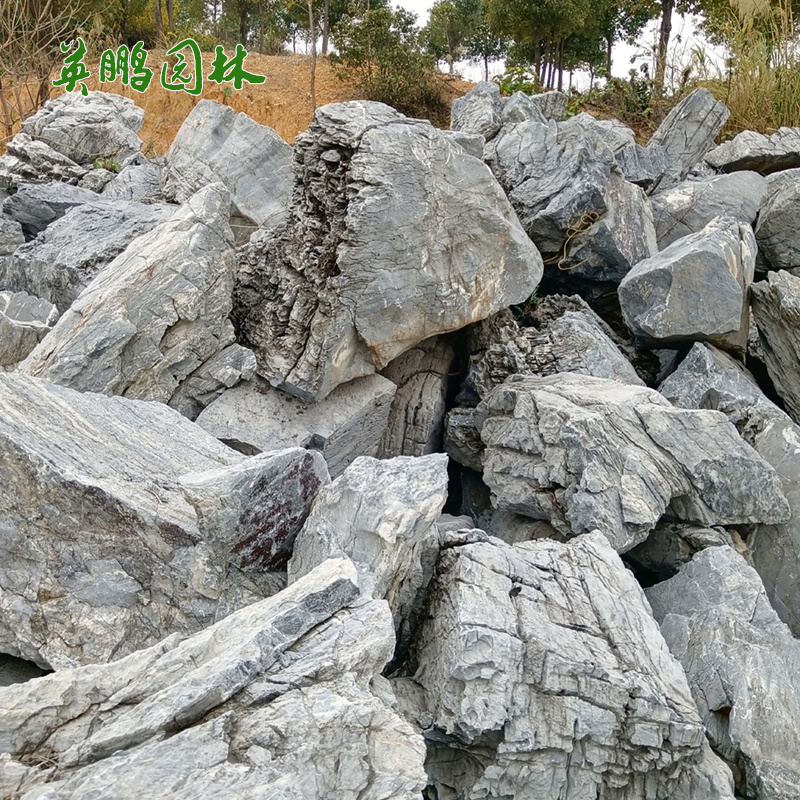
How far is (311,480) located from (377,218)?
1.70m

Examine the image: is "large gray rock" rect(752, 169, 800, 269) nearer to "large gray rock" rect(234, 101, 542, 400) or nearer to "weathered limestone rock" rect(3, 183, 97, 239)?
"large gray rock" rect(234, 101, 542, 400)

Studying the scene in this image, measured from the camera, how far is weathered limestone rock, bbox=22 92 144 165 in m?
8.53

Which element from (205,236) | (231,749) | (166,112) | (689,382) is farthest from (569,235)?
(166,112)

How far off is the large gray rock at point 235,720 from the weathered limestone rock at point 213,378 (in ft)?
7.69

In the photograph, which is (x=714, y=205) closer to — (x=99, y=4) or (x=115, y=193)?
(x=115, y=193)

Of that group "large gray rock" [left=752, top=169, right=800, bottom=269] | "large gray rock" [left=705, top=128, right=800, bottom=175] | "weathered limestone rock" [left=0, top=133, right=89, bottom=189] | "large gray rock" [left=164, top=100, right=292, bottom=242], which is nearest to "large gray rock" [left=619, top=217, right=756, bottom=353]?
"large gray rock" [left=752, top=169, right=800, bottom=269]

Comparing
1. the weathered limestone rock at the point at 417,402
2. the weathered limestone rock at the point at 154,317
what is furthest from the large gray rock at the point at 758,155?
the weathered limestone rock at the point at 154,317

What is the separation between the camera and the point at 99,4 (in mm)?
20219

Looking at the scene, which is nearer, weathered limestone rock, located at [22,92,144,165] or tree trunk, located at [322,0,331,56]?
weathered limestone rock, located at [22,92,144,165]

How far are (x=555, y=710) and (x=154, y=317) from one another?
3020 mm

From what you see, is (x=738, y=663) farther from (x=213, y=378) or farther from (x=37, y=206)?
(x=37, y=206)

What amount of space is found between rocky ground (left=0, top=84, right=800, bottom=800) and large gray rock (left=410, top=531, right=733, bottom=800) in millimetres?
11

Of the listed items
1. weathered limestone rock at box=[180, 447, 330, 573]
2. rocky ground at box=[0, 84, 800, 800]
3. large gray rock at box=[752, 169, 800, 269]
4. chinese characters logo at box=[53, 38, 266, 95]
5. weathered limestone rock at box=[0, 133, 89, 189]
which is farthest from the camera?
chinese characters logo at box=[53, 38, 266, 95]

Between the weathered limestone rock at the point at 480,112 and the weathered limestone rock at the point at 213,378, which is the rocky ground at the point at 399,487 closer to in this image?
the weathered limestone rock at the point at 213,378
